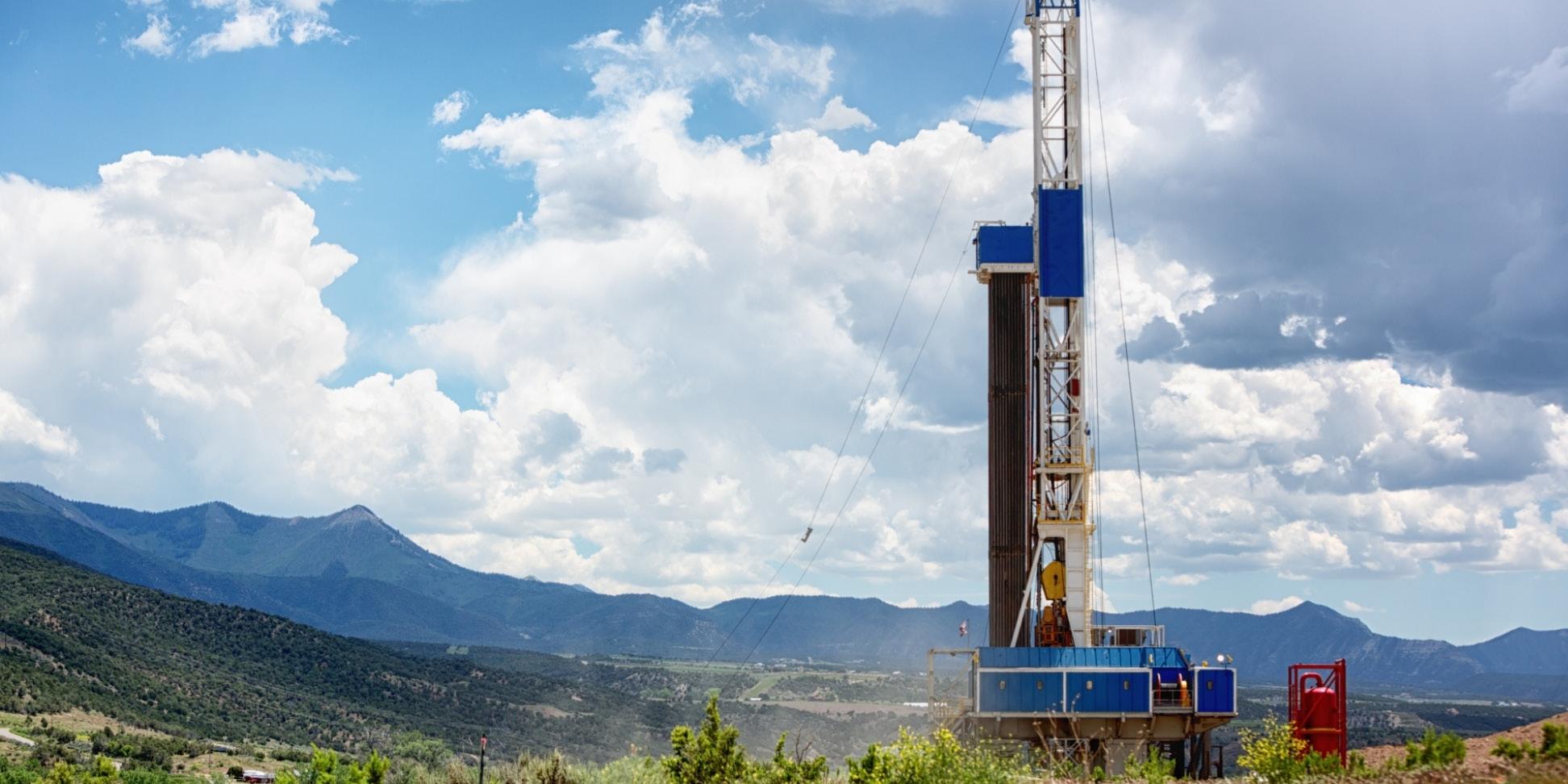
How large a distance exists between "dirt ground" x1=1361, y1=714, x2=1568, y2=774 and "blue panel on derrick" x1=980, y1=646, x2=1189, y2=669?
8081mm

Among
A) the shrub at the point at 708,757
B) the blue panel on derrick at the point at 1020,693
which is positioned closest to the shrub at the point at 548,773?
the shrub at the point at 708,757

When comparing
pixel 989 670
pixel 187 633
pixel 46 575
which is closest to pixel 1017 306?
pixel 989 670

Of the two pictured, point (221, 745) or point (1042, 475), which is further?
point (221, 745)

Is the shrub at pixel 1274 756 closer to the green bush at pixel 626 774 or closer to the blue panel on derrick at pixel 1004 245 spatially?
the green bush at pixel 626 774

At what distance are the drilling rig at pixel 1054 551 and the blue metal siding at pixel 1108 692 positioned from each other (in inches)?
1.3

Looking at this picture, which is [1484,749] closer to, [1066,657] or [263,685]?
[1066,657]

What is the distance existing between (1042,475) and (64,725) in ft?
172

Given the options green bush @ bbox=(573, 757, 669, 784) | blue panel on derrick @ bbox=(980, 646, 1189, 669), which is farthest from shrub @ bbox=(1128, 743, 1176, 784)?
blue panel on derrick @ bbox=(980, 646, 1189, 669)

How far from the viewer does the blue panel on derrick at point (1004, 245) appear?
51750 millimetres

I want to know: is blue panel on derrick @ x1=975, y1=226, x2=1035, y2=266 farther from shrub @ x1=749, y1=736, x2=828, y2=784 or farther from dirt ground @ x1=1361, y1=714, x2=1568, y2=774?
shrub @ x1=749, y1=736, x2=828, y2=784

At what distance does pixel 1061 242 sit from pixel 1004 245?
322 centimetres

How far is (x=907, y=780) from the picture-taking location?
84.1ft

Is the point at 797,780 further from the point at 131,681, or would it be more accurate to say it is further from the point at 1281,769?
the point at 131,681

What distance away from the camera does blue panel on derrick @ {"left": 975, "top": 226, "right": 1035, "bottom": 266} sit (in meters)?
51.8
